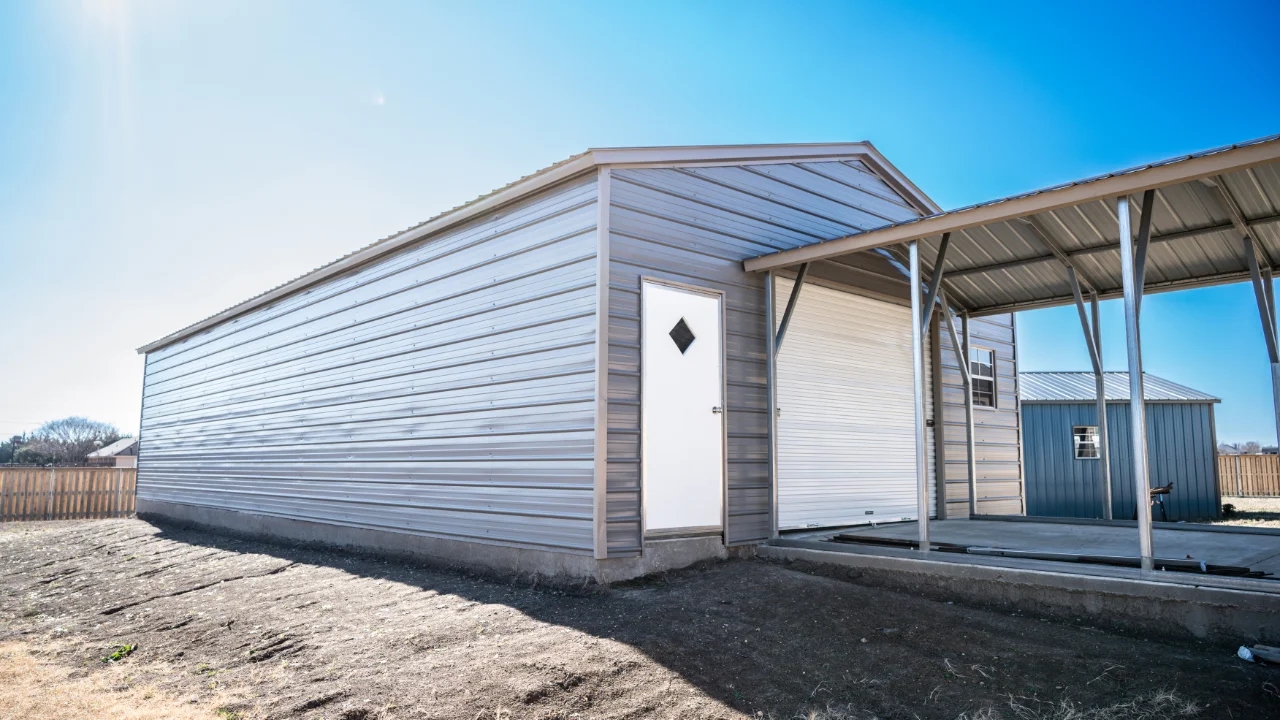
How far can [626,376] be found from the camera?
6.62m

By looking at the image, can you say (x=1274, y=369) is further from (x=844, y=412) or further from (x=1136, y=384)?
(x=844, y=412)

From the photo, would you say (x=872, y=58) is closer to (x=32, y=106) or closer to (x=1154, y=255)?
(x=1154, y=255)

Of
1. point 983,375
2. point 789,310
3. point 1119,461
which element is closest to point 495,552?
point 789,310

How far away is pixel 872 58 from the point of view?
1956cm

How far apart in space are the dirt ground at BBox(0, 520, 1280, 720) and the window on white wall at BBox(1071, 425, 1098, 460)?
544 inches

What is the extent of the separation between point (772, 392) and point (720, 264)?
1.40 meters

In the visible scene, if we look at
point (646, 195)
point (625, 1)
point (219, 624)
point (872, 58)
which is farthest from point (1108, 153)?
point (219, 624)

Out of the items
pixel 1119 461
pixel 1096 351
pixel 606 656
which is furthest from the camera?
pixel 1119 461

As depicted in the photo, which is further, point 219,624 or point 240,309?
point 240,309

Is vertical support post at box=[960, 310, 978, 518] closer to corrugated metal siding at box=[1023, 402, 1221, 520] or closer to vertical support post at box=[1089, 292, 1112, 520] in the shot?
vertical support post at box=[1089, 292, 1112, 520]

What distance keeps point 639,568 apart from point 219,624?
11.9 ft

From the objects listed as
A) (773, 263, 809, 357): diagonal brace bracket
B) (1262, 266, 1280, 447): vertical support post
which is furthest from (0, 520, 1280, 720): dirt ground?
(1262, 266, 1280, 447): vertical support post

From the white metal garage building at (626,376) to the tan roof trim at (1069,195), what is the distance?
3.74ft

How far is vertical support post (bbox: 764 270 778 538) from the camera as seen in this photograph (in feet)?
24.9
